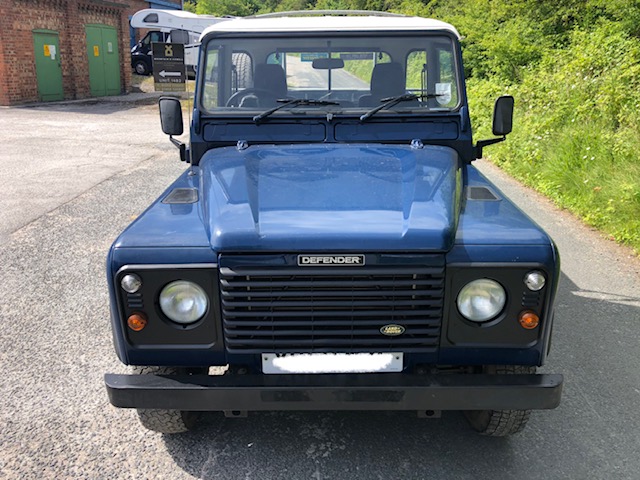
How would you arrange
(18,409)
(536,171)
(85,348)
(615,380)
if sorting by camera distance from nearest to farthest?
1. (18,409)
2. (615,380)
3. (85,348)
4. (536,171)

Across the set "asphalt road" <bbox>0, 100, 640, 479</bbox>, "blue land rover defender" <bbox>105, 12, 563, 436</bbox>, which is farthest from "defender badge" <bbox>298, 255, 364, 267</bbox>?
"asphalt road" <bbox>0, 100, 640, 479</bbox>

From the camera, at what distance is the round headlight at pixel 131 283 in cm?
255

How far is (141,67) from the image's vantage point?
28328mm

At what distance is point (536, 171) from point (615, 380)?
6022 millimetres

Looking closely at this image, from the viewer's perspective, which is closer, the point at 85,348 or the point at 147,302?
the point at 147,302

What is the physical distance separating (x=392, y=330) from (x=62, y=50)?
20820mm

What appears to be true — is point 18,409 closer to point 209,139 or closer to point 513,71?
point 209,139

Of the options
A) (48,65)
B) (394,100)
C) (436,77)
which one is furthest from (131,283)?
(48,65)

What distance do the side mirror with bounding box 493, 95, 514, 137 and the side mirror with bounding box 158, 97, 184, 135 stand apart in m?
2.03

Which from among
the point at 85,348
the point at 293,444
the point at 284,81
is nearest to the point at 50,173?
the point at 85,348

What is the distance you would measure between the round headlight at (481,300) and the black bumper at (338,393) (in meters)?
0.28

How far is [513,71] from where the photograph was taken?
1452 centimetres

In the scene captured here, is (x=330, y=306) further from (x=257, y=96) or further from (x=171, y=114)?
(x=171, y=114)

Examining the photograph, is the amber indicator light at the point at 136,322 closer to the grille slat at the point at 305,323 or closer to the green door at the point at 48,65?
the grille slat at the point at 305,323
